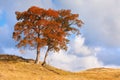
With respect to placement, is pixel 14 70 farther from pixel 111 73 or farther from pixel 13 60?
pixel 111 73

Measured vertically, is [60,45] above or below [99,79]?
above

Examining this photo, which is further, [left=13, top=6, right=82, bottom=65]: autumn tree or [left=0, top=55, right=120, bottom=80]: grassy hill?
[left=13, top=6, right=82, bottom=65]: autumn tree

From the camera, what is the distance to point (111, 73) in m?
88.4

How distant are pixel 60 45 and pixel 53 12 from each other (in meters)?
8.29

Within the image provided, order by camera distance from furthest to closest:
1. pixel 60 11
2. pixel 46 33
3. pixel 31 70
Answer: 1. pixel 60 11
2. pixel 46 33
3. pixel 31 70

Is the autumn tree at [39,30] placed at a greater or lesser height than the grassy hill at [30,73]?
greater

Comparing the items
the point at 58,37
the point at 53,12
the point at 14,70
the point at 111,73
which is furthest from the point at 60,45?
the point at 14,70

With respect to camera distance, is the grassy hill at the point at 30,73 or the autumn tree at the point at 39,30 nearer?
the grassy hill at the point at 30,73

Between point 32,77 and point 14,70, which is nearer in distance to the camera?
point 32,77

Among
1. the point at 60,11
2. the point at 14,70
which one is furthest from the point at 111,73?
the point at 14,70

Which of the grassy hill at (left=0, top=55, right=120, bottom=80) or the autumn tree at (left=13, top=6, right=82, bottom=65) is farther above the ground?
the autumn tree at (left=13, top=6, right=82, bottom=65)

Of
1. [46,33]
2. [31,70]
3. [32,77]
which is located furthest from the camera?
[46,33]

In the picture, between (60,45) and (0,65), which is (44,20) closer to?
(60,45)

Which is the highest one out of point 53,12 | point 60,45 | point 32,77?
point 53,12
